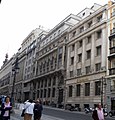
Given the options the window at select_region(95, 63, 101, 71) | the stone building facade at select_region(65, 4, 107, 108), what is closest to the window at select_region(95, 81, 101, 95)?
the stone building facade at select_region(65, 4, 107, 108)

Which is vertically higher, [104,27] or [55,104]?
[104,27]

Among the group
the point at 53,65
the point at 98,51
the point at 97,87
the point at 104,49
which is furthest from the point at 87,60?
the point at 53,65

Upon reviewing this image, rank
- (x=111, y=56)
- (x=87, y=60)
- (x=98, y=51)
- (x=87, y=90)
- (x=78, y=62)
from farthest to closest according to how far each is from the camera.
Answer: (x=78, y=62) → (x=87, y=60) → (x=87, y=90) → (x=98, y=51) → (x=111, y=56)

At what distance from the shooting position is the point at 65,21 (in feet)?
185

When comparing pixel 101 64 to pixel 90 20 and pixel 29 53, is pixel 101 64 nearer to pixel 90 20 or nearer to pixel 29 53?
pixel 90 20

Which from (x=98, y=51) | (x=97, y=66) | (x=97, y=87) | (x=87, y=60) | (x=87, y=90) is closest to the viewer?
(x=97, y=87)

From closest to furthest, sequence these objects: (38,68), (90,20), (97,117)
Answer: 1. (97,117)
2. (90,20)
3. (38,68)

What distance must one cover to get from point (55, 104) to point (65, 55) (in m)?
10.2

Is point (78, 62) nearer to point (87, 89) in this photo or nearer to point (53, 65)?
point (87, 89)

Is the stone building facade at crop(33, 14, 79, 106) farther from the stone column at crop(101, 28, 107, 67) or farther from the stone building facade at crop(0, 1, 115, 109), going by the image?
the stone column at crop(101, 28, 107, 67)

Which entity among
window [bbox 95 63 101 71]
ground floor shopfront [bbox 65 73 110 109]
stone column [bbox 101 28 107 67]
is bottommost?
ground floor shopfront [bbox 65 73 110 109]

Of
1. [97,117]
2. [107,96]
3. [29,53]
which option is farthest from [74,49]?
[97,117]

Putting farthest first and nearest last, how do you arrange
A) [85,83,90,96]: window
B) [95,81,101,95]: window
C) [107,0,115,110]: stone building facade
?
[85,83,90,96]: window < [95,81,101,95]: window < [107,0,115,110]: stone building facade

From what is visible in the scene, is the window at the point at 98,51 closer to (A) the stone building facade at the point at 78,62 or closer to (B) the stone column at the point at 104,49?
(A) the stone building facade at the point at 78,62
